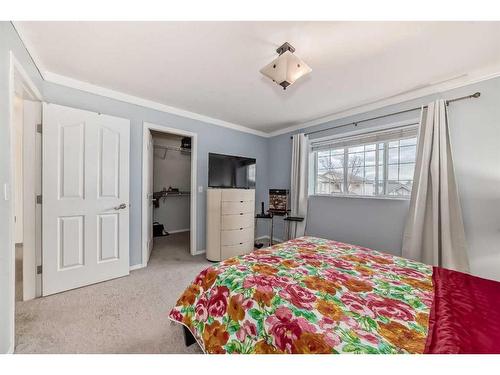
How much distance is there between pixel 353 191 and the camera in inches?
121

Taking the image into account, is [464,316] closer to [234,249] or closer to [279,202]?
[234,249]

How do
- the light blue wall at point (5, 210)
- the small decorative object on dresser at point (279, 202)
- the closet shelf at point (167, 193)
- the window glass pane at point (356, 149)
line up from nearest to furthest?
the light blue wall at point (5, 210), the window glass pane at point (356, 149), the small decorative object on dresser at point (279, 202), the closet shelf at point (167, 193)

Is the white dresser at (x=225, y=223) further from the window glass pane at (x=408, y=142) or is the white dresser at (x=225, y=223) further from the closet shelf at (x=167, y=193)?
the window glass pane at (x=408, y=142)

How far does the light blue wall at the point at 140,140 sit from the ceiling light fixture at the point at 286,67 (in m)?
1.94

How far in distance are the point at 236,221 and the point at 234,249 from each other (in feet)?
1.47

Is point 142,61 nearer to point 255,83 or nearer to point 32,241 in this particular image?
point 255,83

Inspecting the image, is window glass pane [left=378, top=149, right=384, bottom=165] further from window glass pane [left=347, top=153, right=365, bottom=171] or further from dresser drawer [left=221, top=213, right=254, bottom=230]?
dresser drawer [left=221, top=213, right=254, bottom=230]

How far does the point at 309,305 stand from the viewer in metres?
0.96

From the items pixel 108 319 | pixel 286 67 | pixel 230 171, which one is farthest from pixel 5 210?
pixel 230 171

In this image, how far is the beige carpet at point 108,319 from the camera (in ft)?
4.64

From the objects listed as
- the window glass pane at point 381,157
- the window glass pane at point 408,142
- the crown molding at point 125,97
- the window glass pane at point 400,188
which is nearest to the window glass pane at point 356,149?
the window glass pane at point 381,157

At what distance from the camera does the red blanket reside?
28.7 inches
